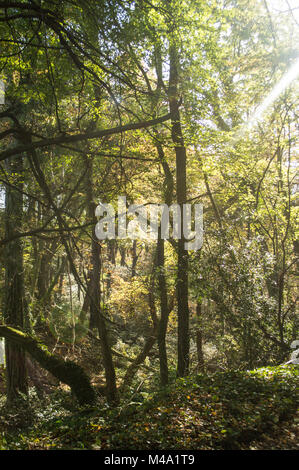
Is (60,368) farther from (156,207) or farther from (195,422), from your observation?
(156,207)

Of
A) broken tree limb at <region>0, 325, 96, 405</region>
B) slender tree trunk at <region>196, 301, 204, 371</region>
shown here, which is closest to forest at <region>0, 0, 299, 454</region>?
broken tree limb at <region>0, 325, 96, 405</region>

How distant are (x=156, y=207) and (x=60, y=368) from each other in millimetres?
7294

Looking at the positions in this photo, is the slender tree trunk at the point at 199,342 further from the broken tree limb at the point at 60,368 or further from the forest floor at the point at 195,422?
the broken tree limb at the point at 60,368

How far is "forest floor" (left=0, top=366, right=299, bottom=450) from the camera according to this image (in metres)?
3.42

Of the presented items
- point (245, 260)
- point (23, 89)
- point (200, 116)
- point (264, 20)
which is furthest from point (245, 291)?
point (264, 20)

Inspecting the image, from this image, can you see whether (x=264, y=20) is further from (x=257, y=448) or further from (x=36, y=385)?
(x=36, y=385)

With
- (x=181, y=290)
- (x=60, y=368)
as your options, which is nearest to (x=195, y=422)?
(x=60, y=368)

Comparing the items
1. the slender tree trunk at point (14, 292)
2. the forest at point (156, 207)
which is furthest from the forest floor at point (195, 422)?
the slender tree trunk at point (14, 292)

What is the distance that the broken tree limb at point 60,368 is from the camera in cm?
564

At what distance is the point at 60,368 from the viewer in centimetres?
571

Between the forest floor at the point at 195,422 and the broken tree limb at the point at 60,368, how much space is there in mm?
762

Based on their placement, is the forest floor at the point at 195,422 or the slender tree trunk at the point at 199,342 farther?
the slender tree trunk at the point at 199,342

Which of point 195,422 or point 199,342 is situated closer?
point 195,422

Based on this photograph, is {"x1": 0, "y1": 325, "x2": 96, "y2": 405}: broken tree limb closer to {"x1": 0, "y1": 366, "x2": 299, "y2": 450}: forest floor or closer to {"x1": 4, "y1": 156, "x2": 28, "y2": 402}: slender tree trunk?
{"x1": 0, "y1": 366, "x2": 299, "y2": 450}: forest floor
